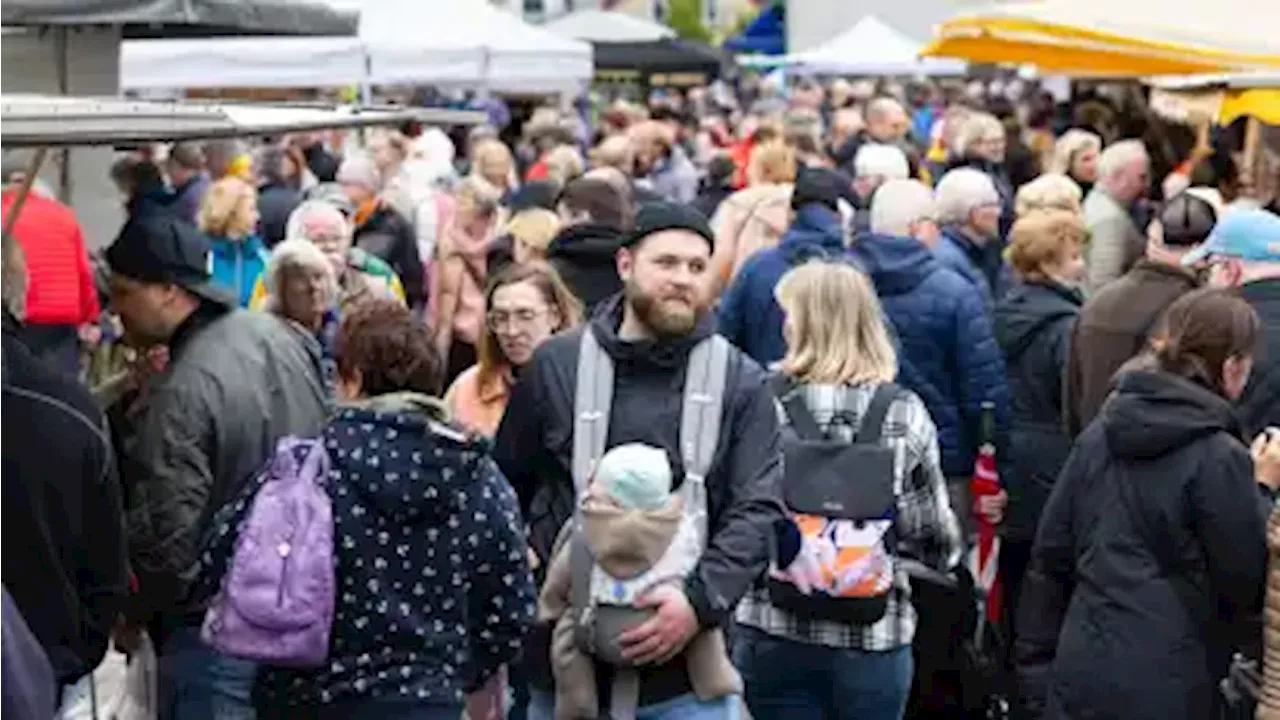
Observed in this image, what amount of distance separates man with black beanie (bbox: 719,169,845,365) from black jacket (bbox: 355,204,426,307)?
349 centimetres

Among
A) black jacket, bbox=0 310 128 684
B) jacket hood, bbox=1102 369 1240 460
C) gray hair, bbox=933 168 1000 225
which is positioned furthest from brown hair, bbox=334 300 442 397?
gray hair, bbox=933 168 1000 225

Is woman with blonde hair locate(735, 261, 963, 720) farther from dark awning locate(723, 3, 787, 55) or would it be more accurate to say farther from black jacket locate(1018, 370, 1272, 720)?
dark awning locate(723, 3, 787, 55)

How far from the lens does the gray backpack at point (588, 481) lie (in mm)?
7062

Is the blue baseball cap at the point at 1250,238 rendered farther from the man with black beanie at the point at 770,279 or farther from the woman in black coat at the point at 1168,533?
the man with black beanie at the point at 770,279

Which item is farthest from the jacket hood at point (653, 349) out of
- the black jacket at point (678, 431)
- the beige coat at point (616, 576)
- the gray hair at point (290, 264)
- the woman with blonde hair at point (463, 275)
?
the woman with blonde hair at point (463, 275)

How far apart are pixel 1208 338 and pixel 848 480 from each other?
3.40ft

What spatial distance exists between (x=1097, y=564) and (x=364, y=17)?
12.5 meters

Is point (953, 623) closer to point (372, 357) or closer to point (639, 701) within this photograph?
point (639, 701)

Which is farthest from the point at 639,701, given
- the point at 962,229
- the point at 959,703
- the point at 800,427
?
the point at 962,229

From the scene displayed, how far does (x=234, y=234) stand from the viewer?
12.7 meters

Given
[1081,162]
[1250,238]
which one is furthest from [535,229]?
[1081,162]

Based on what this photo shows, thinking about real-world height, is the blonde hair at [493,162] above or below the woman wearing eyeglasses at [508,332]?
below

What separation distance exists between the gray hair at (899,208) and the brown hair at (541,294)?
268 centimetres

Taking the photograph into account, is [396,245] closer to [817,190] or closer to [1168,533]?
[817,190]
